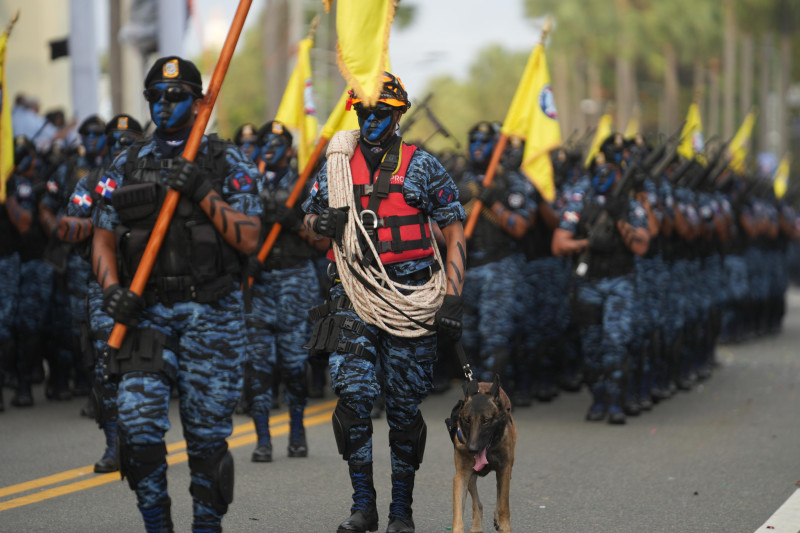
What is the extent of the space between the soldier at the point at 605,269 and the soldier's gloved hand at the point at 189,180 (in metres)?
5.74

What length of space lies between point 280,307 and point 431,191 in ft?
9.81

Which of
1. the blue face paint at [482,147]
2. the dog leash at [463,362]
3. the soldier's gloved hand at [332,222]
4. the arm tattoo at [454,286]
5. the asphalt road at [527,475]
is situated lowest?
the asphalt road at [527,475]

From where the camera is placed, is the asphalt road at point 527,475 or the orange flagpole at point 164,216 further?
the asphalt road at point 527,475

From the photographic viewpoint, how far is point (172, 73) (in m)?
5.61

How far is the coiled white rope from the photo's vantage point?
6.34 meters

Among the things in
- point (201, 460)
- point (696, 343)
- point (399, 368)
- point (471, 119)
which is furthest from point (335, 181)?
point (471, 119)

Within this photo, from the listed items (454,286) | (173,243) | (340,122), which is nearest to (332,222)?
(454,286)

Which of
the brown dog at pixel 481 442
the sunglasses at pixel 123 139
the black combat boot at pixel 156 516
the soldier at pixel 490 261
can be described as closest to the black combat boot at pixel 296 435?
the sunglasses at pixel 123 139

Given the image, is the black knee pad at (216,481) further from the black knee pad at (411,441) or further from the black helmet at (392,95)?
the black helmet at (392,95)

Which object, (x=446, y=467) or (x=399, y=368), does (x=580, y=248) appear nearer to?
(x=446, y=467)

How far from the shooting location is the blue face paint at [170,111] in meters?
5.63

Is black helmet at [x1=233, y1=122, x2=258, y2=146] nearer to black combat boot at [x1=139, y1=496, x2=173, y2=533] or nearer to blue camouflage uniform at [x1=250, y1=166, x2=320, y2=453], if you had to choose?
blue camouflage uniform at [x1=250, y1=166, x2=320, y2=453]

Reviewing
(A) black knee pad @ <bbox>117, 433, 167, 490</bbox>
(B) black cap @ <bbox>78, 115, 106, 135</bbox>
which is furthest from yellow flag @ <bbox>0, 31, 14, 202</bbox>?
(A) black knee pad @ <bbox>117, 433, 167, 490</bbox>

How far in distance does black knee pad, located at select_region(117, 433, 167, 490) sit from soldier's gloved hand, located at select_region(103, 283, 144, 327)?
0.48 m
